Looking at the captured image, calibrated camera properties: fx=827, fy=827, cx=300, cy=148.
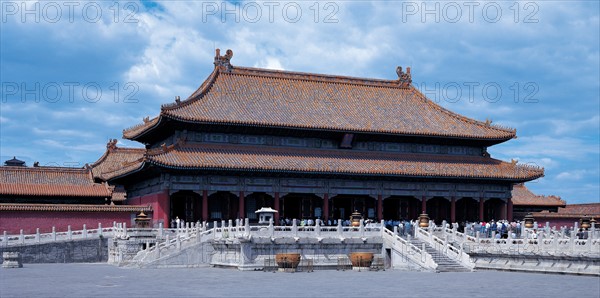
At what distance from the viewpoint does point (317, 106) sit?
60.7 metres

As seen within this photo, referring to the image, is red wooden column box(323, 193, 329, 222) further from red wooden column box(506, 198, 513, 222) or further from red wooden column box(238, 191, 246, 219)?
red wooden column box(506, 198, 513, 222)

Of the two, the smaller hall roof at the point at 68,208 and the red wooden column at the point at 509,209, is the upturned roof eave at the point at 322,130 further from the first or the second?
the smaller hall roof at the point at 68,208

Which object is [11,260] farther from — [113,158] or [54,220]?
[113,158]

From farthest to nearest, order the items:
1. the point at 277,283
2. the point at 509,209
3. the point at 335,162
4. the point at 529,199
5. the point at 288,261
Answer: the point at 529,199 < the point at 509,209 < the point at 335,162 < the point at 288,261 < the point at 277,283

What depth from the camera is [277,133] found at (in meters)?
57.3

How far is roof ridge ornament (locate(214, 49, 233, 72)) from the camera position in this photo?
6059 cm

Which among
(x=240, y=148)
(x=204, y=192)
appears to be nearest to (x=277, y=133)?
(x=240, y=148)

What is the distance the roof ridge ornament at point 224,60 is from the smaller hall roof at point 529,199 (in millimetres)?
28189

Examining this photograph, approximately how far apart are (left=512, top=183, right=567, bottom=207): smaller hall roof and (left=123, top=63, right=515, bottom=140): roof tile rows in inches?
468

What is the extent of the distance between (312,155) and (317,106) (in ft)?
→ 15.9

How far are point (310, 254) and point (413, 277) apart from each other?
795cm

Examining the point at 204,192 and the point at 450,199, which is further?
the point at 450,199

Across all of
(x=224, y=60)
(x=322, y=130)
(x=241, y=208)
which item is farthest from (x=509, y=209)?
(x=224, y=60)

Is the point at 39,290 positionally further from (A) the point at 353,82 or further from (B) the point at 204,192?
(A) the point at 353,82
